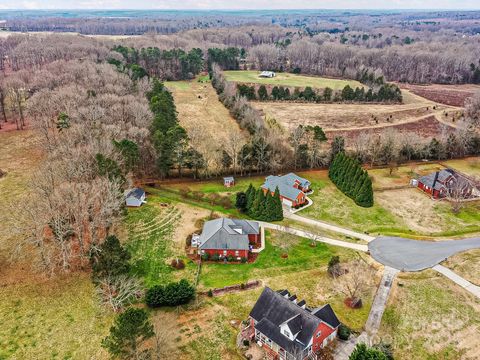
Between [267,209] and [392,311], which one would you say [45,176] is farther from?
[392,311]

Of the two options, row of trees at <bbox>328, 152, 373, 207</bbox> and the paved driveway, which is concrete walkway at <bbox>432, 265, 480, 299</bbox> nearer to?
the paved driveway

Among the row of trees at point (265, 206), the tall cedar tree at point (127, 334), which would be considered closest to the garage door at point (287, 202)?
the row of trees at point (265, 206)

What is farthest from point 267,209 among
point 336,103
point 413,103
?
point 413,103

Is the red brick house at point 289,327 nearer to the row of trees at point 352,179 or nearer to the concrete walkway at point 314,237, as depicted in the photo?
the concrete walkway at point 314,237

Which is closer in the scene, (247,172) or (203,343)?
(203,343)

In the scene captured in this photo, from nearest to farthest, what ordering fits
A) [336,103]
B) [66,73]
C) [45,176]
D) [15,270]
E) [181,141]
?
[15,270] < [45,176] < [181,141] < [66,73] < [336,103]

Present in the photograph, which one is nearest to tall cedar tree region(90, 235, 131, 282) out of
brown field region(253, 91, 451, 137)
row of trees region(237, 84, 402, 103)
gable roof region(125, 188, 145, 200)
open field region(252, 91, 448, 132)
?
gable roof region(125, 188, 145, 200)

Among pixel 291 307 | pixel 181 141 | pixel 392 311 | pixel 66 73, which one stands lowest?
pixel 392 311
